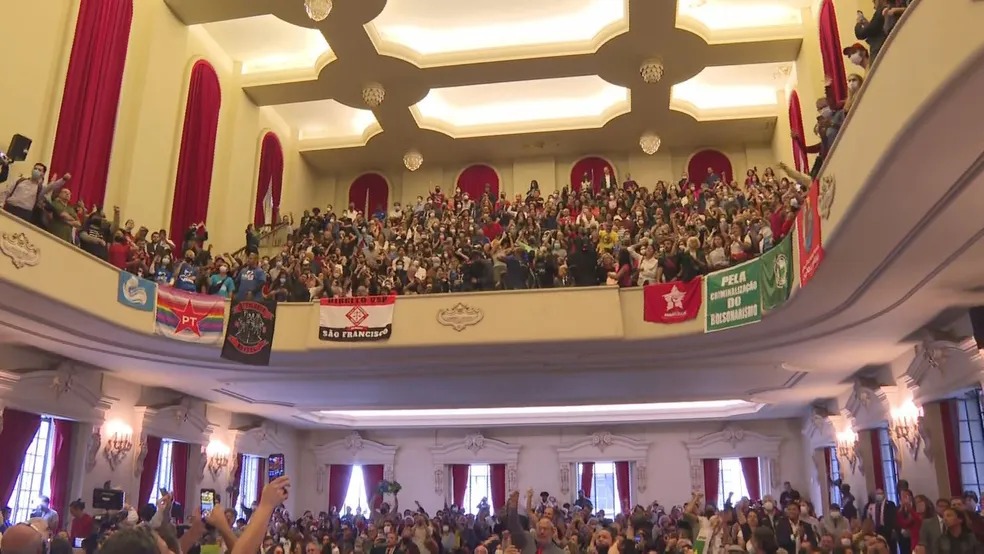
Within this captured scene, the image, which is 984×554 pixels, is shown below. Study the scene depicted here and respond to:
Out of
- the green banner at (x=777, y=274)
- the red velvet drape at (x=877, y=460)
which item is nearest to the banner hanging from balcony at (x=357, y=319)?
the green banner at (x=777, y=274)

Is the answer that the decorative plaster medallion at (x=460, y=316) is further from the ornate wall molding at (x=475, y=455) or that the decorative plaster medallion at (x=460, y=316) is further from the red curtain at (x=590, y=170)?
the red curtain at (x=590, y=170)

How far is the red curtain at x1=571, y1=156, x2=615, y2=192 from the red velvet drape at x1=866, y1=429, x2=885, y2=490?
30.4 ft

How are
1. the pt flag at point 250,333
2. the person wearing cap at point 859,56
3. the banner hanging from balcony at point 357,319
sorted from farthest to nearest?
the banner hanging from balcony at point 357,319, the pt flag at point 250,333, the person wearing cap at point 859,56

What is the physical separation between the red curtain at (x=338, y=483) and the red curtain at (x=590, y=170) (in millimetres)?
9363

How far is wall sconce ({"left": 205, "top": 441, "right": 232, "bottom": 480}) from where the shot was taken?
1536cm

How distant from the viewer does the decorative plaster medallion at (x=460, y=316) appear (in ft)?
36.1

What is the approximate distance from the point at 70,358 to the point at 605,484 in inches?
485

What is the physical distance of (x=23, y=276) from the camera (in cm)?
827

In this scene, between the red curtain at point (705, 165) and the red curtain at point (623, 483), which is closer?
the red curtain at point (623, 483)

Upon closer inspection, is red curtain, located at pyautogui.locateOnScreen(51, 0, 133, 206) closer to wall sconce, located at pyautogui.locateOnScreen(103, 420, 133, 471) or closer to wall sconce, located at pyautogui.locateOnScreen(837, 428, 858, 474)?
wall sconce, located at pyautogui.locateOnScreen(103, 420, 133, 471)

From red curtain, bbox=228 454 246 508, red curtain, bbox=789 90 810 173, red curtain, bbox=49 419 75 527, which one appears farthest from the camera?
red curtain, bbox=228 454 246 508

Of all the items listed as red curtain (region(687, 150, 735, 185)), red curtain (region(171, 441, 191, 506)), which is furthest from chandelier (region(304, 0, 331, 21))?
red curtain (region(687, 150, 735, 185))

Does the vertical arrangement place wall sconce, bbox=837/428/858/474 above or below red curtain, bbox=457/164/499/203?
below

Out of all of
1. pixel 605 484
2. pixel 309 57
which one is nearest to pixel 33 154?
pixel 309 57
